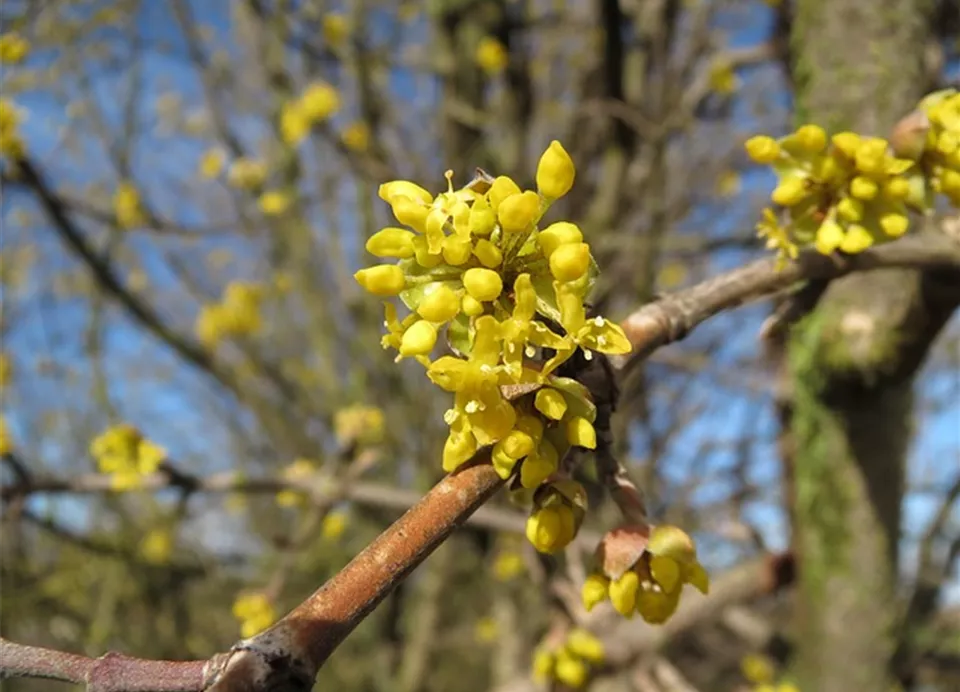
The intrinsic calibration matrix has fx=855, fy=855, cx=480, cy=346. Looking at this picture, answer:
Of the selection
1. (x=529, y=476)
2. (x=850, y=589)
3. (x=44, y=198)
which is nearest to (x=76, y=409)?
(x=44, y=198)

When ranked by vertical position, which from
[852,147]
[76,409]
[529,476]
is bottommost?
[76,409]

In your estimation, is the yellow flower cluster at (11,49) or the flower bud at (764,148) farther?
the yellow flower cluster at (11,49)

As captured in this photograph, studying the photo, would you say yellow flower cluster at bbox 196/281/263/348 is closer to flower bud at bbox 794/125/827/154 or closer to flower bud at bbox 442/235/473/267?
flower bud at bbox 794/125/827/154

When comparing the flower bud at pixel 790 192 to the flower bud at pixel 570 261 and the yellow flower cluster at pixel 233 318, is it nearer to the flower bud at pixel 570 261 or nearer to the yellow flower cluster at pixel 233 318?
the flower bud at pixel 570 261

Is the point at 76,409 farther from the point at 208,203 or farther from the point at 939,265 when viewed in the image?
the point at 939,265

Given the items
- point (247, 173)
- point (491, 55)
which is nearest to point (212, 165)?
point (247, 173)

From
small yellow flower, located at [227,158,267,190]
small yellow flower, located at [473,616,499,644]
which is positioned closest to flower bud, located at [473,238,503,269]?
small yellow flower, located at [227,158,267,190]

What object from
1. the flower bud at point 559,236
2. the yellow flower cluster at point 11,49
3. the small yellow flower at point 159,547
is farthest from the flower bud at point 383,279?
the small yellow flower at point 159,547
